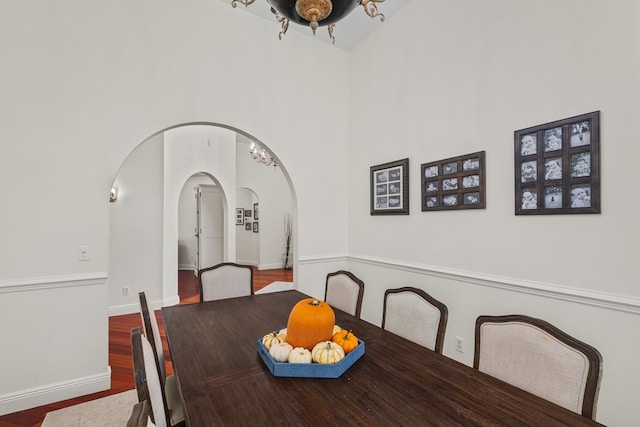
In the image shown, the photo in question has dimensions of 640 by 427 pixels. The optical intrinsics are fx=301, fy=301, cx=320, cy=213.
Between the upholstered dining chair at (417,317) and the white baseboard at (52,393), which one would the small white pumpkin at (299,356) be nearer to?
the upholstered dining chair at (417,317)

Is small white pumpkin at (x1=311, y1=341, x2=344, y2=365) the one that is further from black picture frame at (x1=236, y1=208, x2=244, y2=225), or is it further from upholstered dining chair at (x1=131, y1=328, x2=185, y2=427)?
black picture frame at (x1=236, y1=208, x2=244, y2=225)

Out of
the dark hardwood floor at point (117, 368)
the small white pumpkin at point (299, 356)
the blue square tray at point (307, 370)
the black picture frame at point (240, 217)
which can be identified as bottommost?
the dark hardwood floor at point (117, 368)

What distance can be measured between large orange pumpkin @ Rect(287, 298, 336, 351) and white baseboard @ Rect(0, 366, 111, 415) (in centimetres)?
209

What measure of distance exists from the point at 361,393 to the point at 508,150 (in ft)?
6.23

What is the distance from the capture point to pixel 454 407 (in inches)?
39.9

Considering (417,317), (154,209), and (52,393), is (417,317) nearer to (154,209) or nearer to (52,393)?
(52,393)

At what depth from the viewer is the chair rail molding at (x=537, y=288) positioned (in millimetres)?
1586

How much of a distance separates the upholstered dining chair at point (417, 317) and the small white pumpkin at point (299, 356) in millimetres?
756

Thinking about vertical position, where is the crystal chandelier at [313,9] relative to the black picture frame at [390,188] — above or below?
above

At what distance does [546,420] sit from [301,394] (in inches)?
31.1

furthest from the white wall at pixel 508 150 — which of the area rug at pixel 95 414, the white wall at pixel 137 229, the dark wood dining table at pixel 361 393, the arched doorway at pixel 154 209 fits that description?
the white wall at pixel 137 229

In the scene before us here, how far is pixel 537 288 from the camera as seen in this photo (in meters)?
1.92

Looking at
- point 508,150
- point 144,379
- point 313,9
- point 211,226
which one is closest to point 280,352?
point 144,379

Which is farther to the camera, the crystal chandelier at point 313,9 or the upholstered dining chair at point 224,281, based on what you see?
the upholstered dining chair at point 224,281
